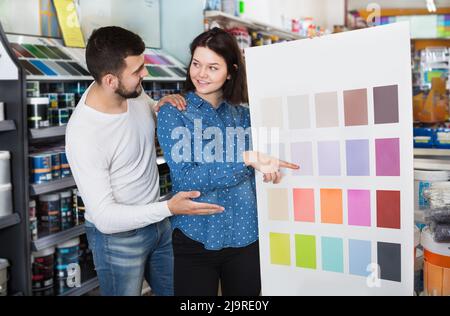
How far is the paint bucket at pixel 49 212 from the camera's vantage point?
2146 mm

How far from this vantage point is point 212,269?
1.47m

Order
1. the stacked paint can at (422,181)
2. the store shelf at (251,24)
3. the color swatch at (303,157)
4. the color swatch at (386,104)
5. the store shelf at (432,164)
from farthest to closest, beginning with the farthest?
the store shelf at (251,24) → the store shelf at (432,164) → the stacked paint can at (422,181) → the color swatch at (303,157) → the color swatch at (386,104)

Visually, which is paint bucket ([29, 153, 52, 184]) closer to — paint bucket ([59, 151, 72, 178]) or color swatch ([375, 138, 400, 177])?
paint bucket ([59, 151, 72, 178])

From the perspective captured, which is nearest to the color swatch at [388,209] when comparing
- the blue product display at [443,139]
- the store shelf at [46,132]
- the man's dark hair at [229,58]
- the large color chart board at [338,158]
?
the large color chart board at [338,158]

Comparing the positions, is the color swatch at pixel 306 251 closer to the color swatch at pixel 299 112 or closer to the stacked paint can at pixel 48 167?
the color swatch at pixel 299 112

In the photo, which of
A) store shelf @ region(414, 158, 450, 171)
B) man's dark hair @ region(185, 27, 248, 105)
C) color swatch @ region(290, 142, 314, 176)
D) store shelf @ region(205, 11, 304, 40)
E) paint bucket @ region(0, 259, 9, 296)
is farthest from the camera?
store shelf @ region(205, 11, 304, 40)

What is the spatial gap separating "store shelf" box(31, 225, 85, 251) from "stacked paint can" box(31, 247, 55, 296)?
0.07 meters

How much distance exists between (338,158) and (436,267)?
0.38 meters

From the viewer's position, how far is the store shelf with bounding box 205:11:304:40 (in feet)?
10.4

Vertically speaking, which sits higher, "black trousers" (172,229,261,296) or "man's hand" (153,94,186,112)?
"man's hand" (153,94,186,112)

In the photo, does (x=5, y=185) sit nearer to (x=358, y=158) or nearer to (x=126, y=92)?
(x=126, y=92)

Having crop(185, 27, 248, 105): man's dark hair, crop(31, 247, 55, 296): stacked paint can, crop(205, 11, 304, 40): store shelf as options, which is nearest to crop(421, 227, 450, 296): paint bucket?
crop(185, 27, 248, 105): man's dark hair

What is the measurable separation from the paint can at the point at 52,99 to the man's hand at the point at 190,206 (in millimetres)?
944

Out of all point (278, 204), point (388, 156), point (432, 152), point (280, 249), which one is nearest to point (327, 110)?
point (388, 156)
